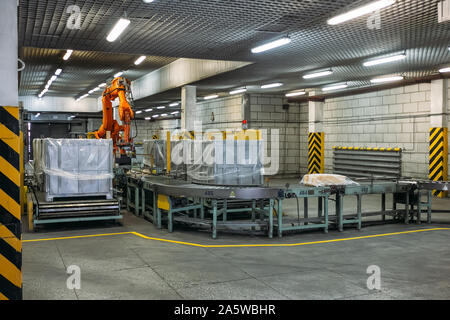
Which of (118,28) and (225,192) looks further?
(118,28)

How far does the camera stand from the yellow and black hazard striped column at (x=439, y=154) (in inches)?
571

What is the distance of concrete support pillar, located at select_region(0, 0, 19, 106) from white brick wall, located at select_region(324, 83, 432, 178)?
14.6m

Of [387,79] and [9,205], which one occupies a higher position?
[387,79]

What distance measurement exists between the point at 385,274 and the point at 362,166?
40.6ft

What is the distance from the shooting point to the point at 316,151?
20.4 meters

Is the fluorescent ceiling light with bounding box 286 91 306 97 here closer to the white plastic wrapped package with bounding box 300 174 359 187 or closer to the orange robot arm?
the orange robot arm

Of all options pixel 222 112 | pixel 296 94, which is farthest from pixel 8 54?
pixel 222 112

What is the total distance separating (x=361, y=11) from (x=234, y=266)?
528cm

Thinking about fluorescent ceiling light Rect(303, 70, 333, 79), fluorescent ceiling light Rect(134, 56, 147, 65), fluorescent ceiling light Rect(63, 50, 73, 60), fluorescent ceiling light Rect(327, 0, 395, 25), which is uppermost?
fluorescent ceiling light Rect(134, 56, 147, 65)

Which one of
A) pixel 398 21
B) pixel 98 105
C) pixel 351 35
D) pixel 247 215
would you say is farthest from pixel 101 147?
pixel 98 105

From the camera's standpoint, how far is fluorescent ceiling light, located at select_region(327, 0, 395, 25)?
7484 mm

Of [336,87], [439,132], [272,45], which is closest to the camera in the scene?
[272,45]

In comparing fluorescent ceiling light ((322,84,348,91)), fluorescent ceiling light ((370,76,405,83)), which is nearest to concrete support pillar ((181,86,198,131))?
fluorescent ceiling light ((322,84,348,91))

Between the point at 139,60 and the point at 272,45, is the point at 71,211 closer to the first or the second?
the point at 272,45
